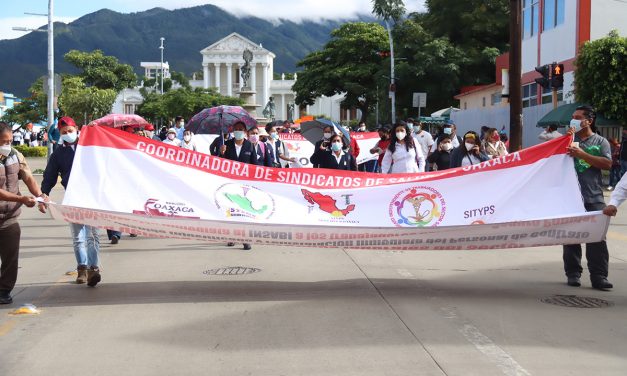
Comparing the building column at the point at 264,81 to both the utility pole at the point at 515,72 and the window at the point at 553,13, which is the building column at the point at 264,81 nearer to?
the window at the point at 553,13

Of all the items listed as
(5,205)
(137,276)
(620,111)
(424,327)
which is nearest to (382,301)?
(424,327)

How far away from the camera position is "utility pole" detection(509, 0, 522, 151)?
18219mm

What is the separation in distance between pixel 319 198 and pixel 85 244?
2552 millimetres

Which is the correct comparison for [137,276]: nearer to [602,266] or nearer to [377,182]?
[377,182]

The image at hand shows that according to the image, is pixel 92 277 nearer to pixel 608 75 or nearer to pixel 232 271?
pixel 232 271

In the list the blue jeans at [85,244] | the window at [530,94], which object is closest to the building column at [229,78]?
the window at [530,94]

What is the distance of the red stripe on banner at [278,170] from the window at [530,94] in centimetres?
3004

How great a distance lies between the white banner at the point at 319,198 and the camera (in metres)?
8.35

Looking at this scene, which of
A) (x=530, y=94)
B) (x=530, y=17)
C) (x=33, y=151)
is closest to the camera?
(x=530, y=17)

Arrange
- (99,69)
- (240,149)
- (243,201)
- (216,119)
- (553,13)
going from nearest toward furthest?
(243,201) < (240,149) < (216,119) < (553,13) < (99,69)

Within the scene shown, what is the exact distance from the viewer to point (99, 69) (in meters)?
99.6

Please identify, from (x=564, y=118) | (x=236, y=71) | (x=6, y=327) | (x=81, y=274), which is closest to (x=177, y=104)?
(x=236, y=71)

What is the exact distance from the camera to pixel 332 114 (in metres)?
137

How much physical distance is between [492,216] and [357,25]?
7469 cm
